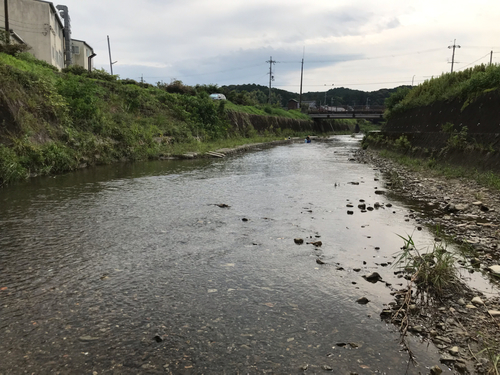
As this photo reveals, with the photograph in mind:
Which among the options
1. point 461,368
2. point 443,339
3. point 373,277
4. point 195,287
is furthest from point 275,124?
point 461,368

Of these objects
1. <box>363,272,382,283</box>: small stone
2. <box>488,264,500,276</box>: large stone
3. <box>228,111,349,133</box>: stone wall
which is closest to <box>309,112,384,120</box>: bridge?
<box>228,111,349,133</box>: stone wall

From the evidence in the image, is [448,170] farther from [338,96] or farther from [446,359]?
[338,96]

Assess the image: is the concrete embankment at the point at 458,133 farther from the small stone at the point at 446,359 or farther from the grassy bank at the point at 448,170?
the small stone at the point at 446,359

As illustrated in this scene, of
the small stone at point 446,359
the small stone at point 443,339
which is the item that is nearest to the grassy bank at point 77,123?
the small stone at point 443,339

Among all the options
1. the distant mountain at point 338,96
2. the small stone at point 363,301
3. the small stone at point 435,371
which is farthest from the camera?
the distant mountain at point 338,96

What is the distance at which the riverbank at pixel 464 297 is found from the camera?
3.96m

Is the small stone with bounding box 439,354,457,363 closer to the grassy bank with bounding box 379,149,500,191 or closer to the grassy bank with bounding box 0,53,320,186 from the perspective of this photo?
the grassy bank with bounding box 379,149,500,191

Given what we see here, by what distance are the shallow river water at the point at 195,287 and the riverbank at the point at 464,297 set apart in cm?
27

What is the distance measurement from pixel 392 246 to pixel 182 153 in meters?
20.9

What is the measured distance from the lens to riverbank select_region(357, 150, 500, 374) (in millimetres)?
3965

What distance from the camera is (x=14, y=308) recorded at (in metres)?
4.86

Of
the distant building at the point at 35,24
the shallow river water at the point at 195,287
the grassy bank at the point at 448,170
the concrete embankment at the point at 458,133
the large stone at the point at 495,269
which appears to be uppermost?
the distant building at the point at 35,24

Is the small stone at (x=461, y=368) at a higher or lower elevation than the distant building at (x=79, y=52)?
lower

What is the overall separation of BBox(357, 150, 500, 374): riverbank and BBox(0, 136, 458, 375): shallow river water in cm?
27
